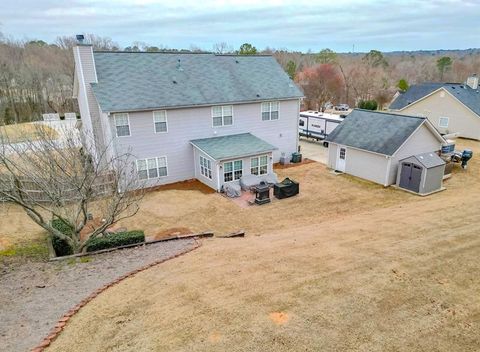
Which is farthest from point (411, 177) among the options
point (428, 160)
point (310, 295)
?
point (310, 295)

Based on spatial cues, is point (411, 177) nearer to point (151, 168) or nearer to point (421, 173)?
point (421, 173)

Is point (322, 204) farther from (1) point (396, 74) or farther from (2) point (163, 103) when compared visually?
(1) point (396, 74)

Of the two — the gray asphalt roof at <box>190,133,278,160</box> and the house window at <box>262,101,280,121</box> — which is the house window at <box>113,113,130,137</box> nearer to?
the gray asphalt roof at <box>190,133,278,160</box>

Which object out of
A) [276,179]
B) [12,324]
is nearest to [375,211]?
[276,179]

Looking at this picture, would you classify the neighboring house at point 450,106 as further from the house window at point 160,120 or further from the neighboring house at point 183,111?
the house window at point 160,120

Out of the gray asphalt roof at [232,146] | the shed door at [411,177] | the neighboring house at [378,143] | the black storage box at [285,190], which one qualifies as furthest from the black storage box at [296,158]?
the shed door at [411,177]

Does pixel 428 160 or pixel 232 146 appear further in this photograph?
pixel 232 146
